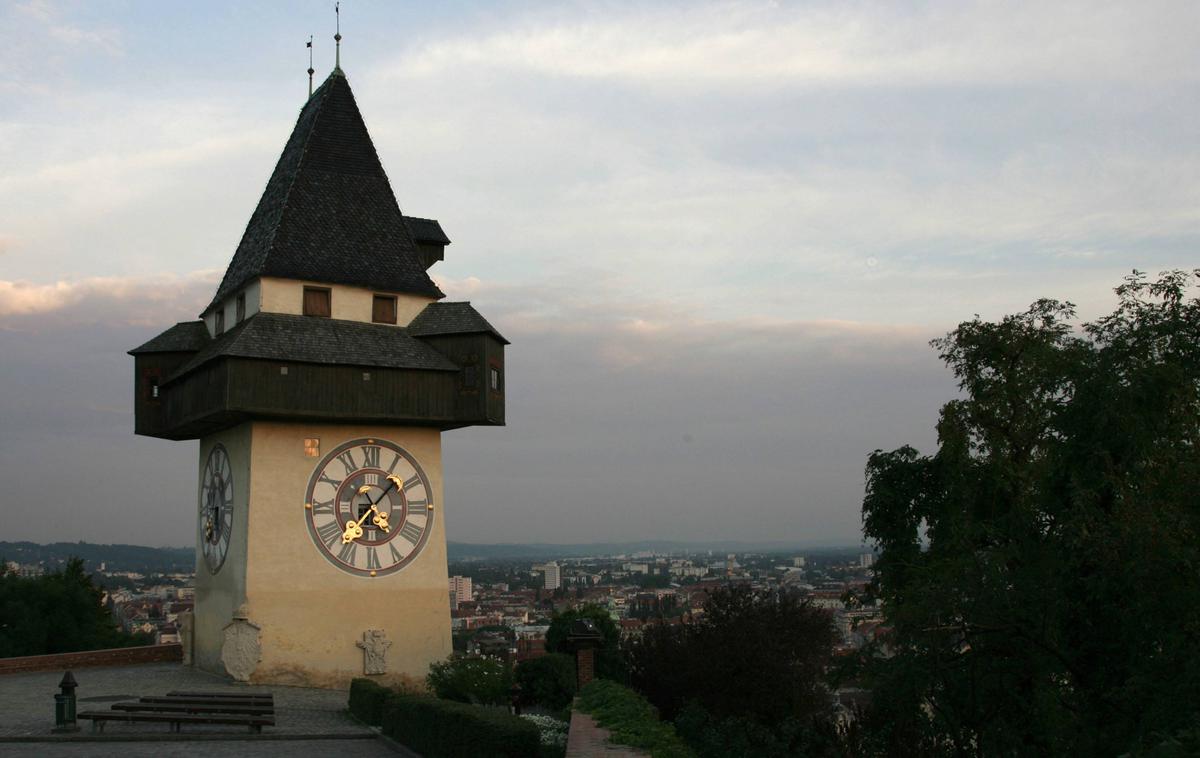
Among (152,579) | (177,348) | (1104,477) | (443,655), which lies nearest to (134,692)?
(443,655)

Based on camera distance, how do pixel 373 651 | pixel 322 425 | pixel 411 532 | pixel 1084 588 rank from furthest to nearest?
pixel 411 532, pixel 322 425, pixel 373 651, pixel 1084 588

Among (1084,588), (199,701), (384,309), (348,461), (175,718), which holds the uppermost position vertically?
(384,309)

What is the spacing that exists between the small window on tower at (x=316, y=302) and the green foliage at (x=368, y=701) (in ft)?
25.1

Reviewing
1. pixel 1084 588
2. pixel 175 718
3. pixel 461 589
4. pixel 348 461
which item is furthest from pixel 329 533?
pixel 461 589

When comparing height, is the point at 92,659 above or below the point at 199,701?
below

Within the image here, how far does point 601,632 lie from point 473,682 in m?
8.17

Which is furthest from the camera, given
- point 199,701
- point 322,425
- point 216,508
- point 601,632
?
point 601,632

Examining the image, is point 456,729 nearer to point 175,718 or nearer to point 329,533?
point 175,718

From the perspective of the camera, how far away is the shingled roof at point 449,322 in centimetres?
2409

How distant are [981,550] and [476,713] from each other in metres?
6.10

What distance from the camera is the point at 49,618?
118 feet

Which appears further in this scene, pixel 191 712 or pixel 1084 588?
pixel 191 712

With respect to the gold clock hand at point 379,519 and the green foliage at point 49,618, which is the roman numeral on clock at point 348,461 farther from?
the green foliage at point 49,618

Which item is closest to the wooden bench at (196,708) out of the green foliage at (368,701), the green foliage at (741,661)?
the green foliage at (368,701)
